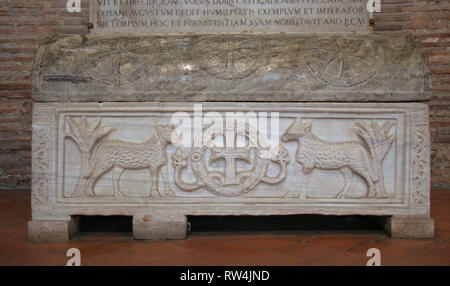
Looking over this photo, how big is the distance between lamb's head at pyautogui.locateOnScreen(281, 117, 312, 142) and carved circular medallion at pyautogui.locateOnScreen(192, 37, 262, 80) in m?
0.41

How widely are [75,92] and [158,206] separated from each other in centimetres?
86

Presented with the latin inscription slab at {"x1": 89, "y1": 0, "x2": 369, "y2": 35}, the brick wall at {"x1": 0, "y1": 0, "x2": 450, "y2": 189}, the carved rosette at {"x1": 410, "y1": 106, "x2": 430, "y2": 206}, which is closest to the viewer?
the carved rosette at {"x1": 410, "y1": 106, "x2": 430, "y2": 206}

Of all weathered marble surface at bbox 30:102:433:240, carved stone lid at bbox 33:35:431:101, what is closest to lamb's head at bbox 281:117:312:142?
weathered marble surface at bbox 30:102:433:240

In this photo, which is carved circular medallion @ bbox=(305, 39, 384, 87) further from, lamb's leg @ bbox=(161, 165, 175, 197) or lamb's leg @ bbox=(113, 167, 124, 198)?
lamb's leg @ bbox=(113, 167, 124, 198)

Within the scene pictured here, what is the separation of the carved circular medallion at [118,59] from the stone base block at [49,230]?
3.00 feet

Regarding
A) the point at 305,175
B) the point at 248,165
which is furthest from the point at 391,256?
the point at 248,165

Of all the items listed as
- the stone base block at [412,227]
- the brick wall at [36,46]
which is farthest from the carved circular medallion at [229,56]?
the brick wall at [36,46]

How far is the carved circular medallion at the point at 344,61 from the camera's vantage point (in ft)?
8.63

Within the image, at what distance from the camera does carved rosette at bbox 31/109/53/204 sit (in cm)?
263

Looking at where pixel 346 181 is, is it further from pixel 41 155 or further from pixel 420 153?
pixel 41 155

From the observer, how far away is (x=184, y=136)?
104 inches

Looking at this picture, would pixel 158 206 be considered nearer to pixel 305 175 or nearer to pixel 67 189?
pixel 67 189

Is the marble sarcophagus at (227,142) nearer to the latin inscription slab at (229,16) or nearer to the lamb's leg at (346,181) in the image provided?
the lamb's leg at (346,181)

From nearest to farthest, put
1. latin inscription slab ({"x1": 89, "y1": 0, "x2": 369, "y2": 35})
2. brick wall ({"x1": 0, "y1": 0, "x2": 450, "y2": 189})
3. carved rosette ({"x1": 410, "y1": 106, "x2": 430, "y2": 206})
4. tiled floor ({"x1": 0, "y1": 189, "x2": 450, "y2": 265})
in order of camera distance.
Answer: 1. tiled floor ({"x1": 0, "y1": 189, "x2": 450, "y2": 265})
2. carved rosette ({"x1": 410, "y1": 106, "x2": 430, "y2": 206})
3. latin inscription slab ({"x1": 89, "y1": 0, "x2": 369, "y2": 35})
4. brick wall ({"x1": 0, "y1": 0, "x2": 450, "y2": 189})
